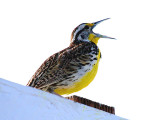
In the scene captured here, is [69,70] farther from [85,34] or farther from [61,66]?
[85,34]

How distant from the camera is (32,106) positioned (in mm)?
3754

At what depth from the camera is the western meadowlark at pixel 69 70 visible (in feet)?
20.3

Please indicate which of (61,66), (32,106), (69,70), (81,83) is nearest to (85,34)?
(61,66)

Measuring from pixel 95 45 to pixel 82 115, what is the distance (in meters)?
2.89

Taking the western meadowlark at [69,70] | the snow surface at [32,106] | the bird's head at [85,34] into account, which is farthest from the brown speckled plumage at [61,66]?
the snow surface at [32,106]

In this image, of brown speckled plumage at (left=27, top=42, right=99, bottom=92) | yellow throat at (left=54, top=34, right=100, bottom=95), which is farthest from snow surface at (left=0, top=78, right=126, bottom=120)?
brown speckled plumage at (left=27, top=42, right=99, bottom=92)

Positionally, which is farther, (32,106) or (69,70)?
(69,70)

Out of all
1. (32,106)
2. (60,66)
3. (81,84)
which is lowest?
(81,84)

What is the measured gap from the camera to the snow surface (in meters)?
3.55

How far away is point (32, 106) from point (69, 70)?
2.59 m

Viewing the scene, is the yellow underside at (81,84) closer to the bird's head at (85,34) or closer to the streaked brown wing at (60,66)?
the streaked brown wing at (60,66)

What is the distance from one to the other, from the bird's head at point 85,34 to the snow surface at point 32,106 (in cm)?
320

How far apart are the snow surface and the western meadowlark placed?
73.9 inches

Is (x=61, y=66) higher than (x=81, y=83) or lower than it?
higher
